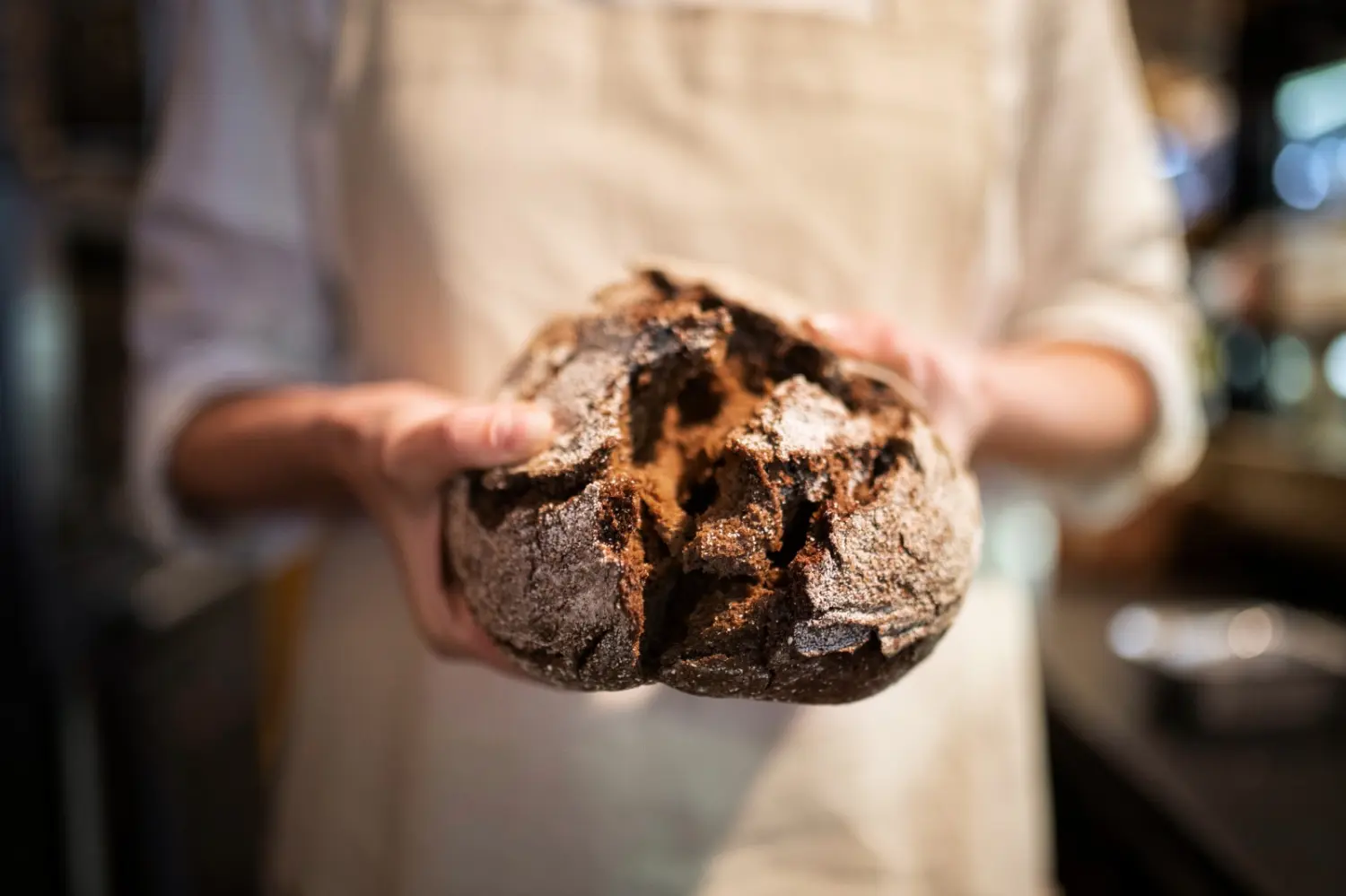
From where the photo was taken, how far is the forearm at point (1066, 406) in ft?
3.44

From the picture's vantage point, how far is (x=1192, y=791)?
1.76 metres

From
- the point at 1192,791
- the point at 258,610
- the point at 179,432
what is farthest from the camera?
the point at 258,610

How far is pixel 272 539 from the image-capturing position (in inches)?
51.8

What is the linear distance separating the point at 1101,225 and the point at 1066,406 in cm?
29

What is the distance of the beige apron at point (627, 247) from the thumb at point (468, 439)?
0.35 metres

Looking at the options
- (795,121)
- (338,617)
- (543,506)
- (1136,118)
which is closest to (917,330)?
(795,121)

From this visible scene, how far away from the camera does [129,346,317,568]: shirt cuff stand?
1.19 metres

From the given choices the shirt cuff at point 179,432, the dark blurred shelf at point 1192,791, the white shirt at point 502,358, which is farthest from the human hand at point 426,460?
the dark blurred shelf at point 1192,791

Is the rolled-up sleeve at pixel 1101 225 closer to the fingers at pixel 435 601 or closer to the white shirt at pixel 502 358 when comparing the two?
the white shirt at pixel 502 358

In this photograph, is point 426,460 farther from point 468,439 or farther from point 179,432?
point 179,432

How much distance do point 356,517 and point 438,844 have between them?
1.37ft

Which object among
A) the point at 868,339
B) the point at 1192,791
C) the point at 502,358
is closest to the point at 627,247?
the point at 502,358

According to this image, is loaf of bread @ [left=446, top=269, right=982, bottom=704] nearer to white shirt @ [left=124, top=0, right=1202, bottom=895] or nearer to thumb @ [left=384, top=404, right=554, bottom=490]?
thumb @ [left=384, top=404, right=554, bottom=490]

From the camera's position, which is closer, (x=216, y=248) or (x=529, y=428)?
(x=529, y=428)
